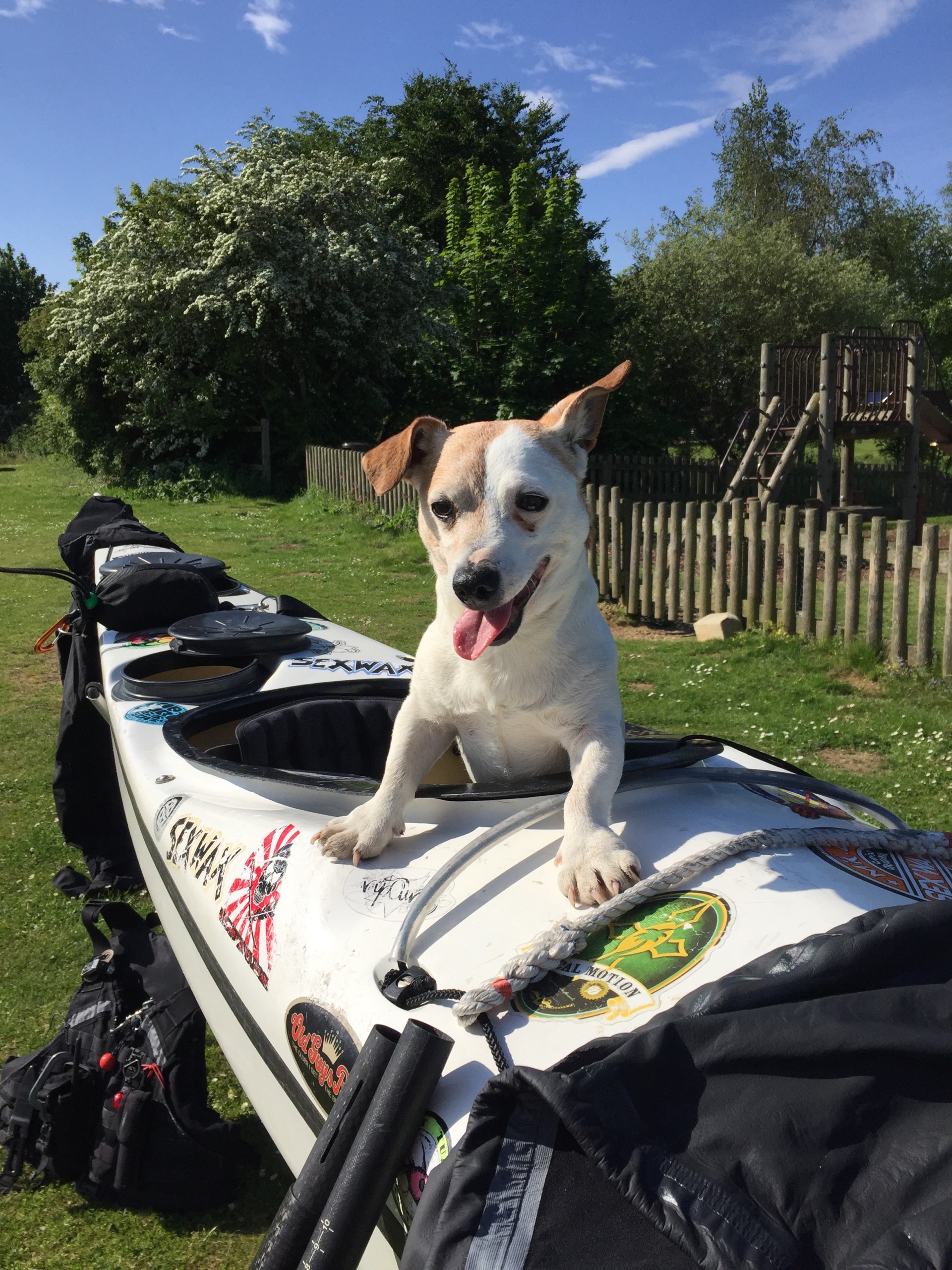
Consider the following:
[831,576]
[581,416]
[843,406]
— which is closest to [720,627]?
[831,576]

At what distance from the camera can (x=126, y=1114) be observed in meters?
2.32

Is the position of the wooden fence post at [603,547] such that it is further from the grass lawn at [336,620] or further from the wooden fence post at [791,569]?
the wooden fence post at [791,569]

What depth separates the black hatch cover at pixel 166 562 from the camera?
15.9ft

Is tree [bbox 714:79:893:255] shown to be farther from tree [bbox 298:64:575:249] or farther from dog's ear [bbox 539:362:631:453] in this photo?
dog's ear [bbox 539:362:631:453]

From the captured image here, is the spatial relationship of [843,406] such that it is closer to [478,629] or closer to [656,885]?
[478,629]

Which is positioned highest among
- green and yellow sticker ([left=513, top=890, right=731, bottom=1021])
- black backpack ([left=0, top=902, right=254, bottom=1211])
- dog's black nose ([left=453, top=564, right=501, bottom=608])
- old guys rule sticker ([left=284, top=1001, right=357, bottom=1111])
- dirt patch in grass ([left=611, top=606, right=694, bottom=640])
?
dog's black nose ([left=453, top=564, right=501, bottom=608])

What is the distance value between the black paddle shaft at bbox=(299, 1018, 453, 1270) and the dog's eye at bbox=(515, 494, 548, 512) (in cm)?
115

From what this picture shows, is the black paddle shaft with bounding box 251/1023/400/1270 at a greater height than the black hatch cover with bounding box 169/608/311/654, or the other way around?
the black hatch cover with bounding box 169/608/311/654

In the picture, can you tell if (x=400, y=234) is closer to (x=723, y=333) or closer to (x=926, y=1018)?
(x=723, y=333)

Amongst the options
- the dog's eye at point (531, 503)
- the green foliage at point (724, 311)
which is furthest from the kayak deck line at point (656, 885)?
the green foliage at point (724, 311)

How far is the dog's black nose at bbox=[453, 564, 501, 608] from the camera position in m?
1.90

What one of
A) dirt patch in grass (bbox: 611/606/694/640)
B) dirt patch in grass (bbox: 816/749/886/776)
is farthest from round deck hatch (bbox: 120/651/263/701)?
dirt patch in grass (bbox: 611/606/694/640)

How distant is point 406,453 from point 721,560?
22.1 ft

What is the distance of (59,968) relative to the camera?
11.5ft
